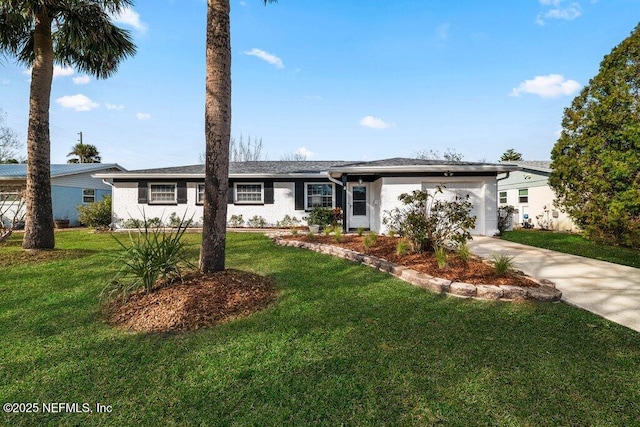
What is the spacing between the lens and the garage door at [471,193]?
35.5 ft

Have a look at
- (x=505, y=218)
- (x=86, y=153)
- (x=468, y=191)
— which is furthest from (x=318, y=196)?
(x=86, y=153)

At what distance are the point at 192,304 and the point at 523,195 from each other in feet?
60.5

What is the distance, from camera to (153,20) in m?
7.65

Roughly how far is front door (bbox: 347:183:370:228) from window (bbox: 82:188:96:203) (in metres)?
16.4

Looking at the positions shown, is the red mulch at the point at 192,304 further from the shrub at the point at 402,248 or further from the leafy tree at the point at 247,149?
the leafy tree at the point at 247,149

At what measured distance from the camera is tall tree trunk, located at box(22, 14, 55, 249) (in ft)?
24.1

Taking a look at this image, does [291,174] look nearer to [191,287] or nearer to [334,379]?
[191,287]

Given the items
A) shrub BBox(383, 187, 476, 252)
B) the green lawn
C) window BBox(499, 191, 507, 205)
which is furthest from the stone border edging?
window BBox(499, 191, 507, 205)

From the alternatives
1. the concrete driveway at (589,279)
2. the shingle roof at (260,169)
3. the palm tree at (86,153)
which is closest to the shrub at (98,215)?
the shingle roof at (260,169)

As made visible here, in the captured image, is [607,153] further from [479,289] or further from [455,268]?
[479,289]

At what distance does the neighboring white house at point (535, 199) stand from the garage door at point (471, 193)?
3.76 metres

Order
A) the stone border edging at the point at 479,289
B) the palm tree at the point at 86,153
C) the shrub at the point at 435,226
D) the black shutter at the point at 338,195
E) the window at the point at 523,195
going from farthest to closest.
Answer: the palm tree at the point at 86,153 < the window at the point at 523,195 < the black shutter at the point at 338,195 < the shrub at the point at 435,226 < the stone border edging at the point at 479,289

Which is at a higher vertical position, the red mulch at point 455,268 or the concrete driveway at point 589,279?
the red mulch at point 455,268

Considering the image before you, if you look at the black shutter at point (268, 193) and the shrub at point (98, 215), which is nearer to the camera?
the black shutter at point (268, 193)
